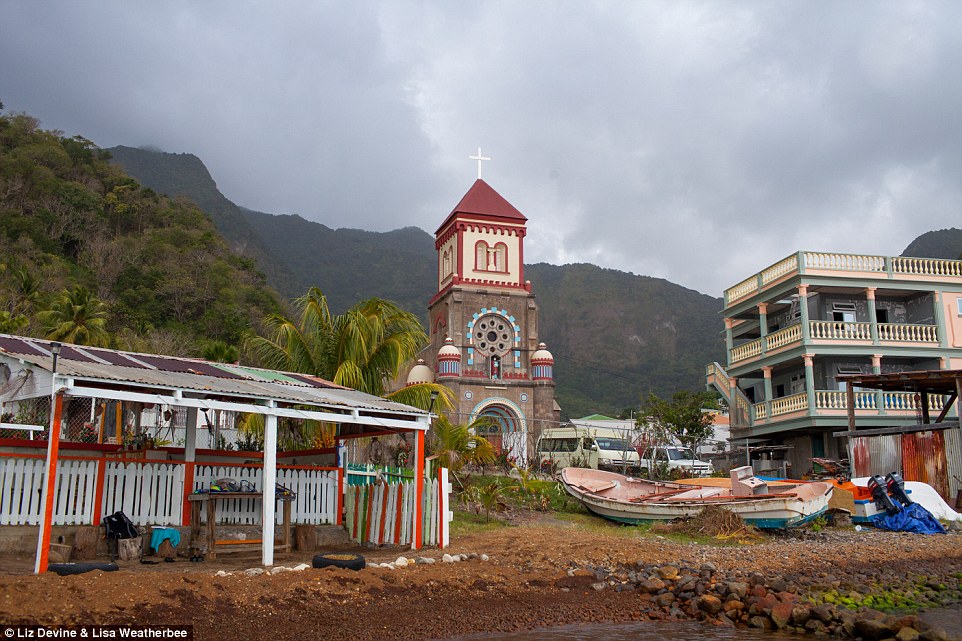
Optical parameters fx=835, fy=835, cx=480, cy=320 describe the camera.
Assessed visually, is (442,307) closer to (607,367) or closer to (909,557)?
(909,557)

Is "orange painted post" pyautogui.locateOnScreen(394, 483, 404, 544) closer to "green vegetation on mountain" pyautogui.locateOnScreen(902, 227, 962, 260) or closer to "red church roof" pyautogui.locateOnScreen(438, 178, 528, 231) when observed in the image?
"red church roof" pyautogui.locateOnScreen(438, 178, 528, 231)

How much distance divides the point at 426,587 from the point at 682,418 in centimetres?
2231

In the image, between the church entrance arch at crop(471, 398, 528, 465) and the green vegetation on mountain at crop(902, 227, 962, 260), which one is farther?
the green vegetation on mountain at crop(902, 227, 962, 260)

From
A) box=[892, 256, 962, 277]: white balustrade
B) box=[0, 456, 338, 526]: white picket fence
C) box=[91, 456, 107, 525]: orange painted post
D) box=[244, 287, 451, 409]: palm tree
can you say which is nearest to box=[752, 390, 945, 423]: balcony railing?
box=[892, 256, 962, 277]: white balustrade

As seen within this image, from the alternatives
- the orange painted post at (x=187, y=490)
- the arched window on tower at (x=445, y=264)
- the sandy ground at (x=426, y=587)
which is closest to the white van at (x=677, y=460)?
the sandy ground at (x=426, y=587)

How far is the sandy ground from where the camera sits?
8391 millimetres

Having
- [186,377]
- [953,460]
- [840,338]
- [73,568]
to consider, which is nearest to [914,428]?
[953,460]

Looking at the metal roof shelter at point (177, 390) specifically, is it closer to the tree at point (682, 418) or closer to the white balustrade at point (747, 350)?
the tree at point (682, 418)

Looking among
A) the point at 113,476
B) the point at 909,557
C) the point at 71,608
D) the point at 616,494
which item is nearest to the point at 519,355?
the point at 616,494

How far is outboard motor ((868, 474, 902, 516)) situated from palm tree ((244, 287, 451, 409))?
33.6 feet

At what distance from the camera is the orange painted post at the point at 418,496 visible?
45.6 ft

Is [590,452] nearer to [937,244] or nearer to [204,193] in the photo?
[937,244]

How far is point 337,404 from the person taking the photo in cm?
1274

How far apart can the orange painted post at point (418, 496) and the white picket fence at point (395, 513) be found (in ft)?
0.67
